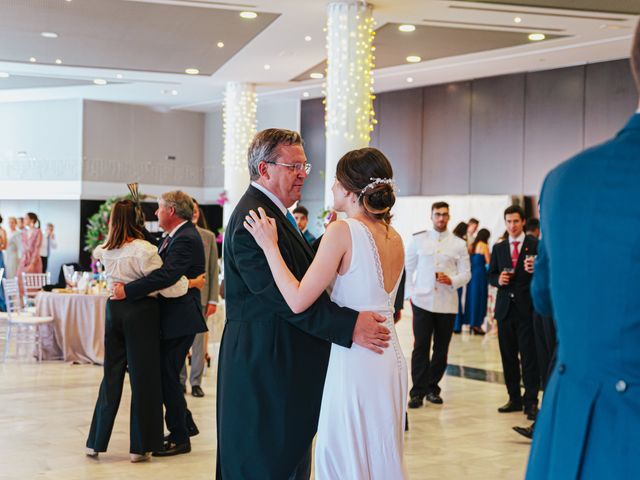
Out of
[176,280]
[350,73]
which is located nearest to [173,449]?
[176,280]

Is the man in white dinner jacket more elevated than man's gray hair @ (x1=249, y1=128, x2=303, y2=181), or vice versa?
man's gray hair @ (x1=249, y1=128, x2=303, y2=181)

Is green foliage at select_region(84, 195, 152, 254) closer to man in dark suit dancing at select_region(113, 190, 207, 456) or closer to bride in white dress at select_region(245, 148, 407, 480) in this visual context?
man in dark suit dancing at select_region(113, 190, 207, 456)

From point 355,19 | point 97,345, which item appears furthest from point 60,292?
point 355,19

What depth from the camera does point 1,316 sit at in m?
10.6

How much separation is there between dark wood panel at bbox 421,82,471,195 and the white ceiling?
1.16 feet

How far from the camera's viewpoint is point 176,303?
5324mm

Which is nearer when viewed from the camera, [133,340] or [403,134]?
[133,340]

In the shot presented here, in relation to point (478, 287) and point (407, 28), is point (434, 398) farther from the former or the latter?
point (407, 28)

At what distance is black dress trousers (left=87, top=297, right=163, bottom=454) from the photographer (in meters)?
5.16

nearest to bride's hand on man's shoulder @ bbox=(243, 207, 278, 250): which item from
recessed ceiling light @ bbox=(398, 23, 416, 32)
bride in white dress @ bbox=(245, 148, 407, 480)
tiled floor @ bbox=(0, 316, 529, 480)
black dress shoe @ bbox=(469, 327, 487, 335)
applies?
bride in white dress @ bbox=(245, 148, 407, 480)

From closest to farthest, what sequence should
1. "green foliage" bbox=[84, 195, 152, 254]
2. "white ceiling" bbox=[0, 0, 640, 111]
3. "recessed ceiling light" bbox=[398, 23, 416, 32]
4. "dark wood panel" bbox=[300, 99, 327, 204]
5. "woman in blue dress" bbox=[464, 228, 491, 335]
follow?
"white ceiling" bbox=[0, 0, 640, 111]
"recessed ceiling light" bbox=[398, 23, 416, 32]
"woman in blue dress" bbox=[464, 228, 491, 335]
"green foliage" bbox=[84, 195, 152, 254]
"dark wood panel" bbox=[300, 99, 327, 204]

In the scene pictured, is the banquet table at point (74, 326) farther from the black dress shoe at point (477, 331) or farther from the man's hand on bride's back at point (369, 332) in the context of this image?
the man's hand on bride's back at point (369, 332)

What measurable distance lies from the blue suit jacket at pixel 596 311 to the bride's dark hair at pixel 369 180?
150 cm

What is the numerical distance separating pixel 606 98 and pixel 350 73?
5923mm
